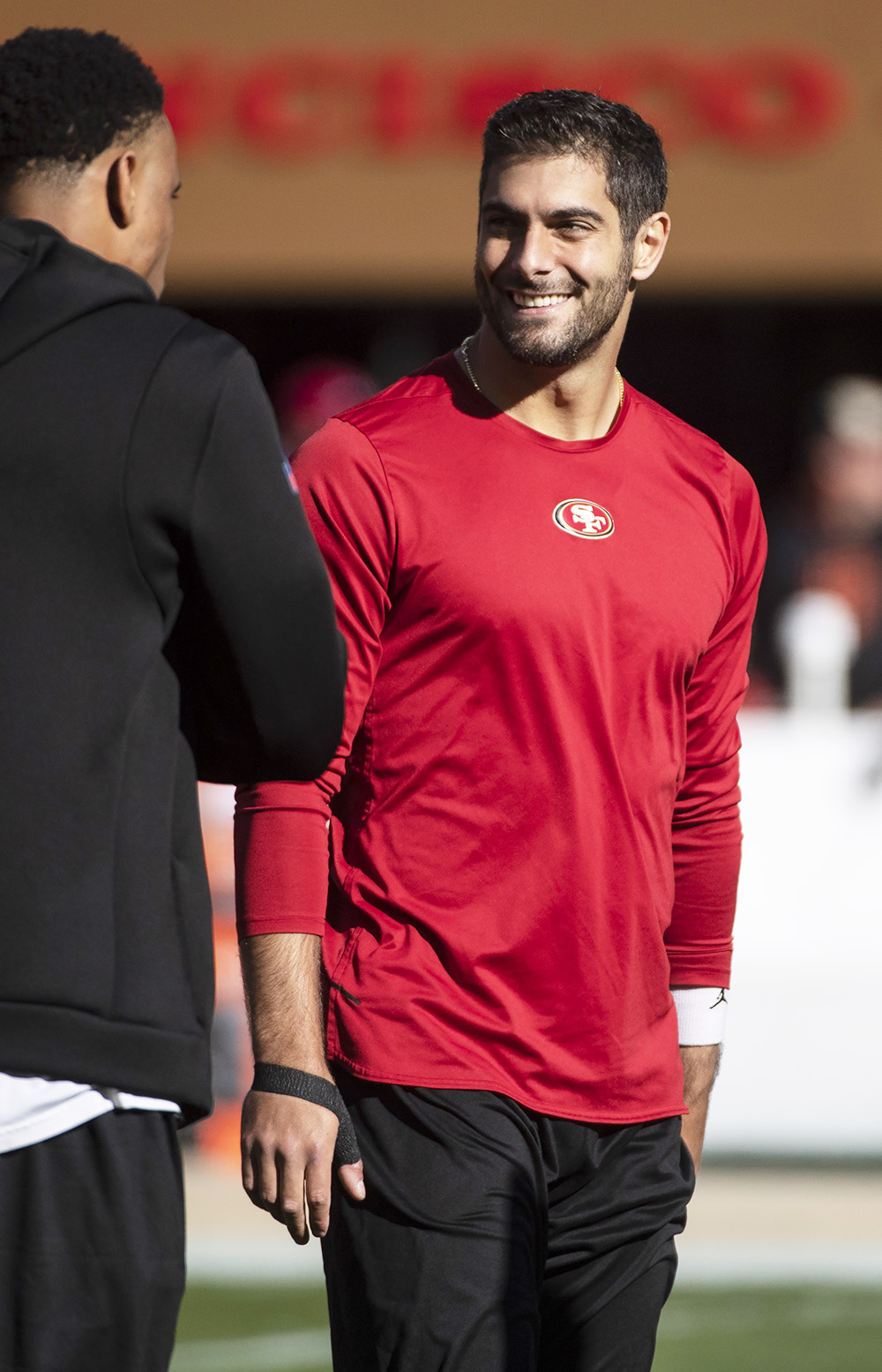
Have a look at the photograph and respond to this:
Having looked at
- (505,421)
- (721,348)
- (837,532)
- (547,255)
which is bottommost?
(721,348)

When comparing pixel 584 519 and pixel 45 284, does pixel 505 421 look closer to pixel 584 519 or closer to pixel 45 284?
pixel 584 519

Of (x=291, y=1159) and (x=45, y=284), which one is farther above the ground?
(x=45, y=284)

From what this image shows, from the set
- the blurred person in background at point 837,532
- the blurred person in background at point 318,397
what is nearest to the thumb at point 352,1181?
the blurred person in background at point 837,532

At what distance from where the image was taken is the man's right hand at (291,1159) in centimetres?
246

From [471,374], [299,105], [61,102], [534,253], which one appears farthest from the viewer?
[299,105]

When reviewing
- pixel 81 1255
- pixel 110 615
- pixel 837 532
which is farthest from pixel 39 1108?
pixel 837 532

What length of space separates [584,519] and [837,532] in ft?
18.6

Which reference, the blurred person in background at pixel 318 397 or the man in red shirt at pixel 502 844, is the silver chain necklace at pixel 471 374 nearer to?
the man in red shirt at pixel 502 844

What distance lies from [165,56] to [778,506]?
16.7 feet

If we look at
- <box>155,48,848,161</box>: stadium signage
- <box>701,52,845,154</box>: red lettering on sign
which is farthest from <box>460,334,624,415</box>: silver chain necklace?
<box>701,52,845,154</box>: red lettering on sign

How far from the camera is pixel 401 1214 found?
8.51 feet

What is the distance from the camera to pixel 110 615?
78.0 inches

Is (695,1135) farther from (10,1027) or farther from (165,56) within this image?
(165,56)

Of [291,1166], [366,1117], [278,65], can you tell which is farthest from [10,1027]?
[278,65]
